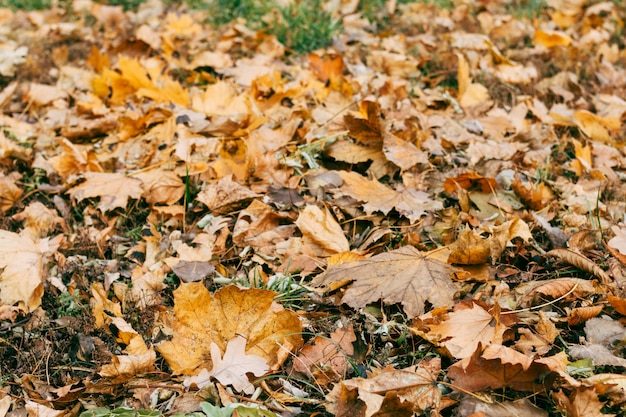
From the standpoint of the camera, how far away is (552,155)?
106 inches

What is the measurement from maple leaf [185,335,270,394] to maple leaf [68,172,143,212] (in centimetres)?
96

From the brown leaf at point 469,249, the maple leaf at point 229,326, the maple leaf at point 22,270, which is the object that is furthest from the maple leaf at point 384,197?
the maple leaf at point 22,270

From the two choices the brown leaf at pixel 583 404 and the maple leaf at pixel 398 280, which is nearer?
the brown leaf at pixel 583 404

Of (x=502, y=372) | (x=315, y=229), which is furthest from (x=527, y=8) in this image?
(x=502, y=372)

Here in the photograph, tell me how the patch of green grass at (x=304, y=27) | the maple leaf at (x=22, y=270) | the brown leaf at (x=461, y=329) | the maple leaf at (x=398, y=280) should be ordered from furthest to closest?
the patch of green grass at (x=304, y=27)
the maple leaf at (x=22, y=270)
the maple leaf at (x=398, y=280)
the brown leaf at (x=461, y=329)

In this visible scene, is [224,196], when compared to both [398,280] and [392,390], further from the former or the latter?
[392,390]

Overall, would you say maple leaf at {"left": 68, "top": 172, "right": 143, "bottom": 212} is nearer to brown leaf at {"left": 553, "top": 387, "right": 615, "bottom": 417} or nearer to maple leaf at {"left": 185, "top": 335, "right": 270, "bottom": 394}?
maple leaf at {"left": 185, "top": 335, "right": 270, "bottom": 394}

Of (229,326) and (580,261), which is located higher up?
Result: (580,261)

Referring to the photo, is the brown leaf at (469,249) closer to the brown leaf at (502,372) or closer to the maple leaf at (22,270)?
the brown leaf at (502,372)

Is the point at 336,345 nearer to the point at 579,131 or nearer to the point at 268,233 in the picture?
the point at 268,233

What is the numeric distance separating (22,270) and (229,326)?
2.81ft

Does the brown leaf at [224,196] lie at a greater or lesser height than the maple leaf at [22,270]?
greater

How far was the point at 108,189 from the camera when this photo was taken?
94.6 inches

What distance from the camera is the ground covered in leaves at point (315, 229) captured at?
1.64 meters
